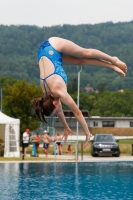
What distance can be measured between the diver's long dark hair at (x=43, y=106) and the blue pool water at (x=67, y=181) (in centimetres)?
1009

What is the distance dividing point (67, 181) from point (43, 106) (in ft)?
48.8

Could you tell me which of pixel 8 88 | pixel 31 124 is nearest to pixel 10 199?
pixel 31 124

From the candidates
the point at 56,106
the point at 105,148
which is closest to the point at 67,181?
the point at 105,148

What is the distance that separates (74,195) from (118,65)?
35.5 ft

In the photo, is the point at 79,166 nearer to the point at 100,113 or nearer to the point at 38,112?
the point at 38,112

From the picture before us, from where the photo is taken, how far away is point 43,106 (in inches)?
332

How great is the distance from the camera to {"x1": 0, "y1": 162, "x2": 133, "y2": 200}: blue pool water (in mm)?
19219

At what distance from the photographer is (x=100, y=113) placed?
127812 mm

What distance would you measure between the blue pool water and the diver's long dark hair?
1009 cm

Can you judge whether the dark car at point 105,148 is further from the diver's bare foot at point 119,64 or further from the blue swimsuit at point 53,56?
the blue swimsuit at point 53,56

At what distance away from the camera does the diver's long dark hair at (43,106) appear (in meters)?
8.38

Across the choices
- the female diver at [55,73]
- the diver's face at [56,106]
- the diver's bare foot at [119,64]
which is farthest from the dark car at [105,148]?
the diver's face at [56,106]

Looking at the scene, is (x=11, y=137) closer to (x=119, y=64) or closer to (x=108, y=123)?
(x=119, y=64)

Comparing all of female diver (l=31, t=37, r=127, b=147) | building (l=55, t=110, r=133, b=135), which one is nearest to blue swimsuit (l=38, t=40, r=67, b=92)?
female diver (l=31, t=37, r=127, b=147)
